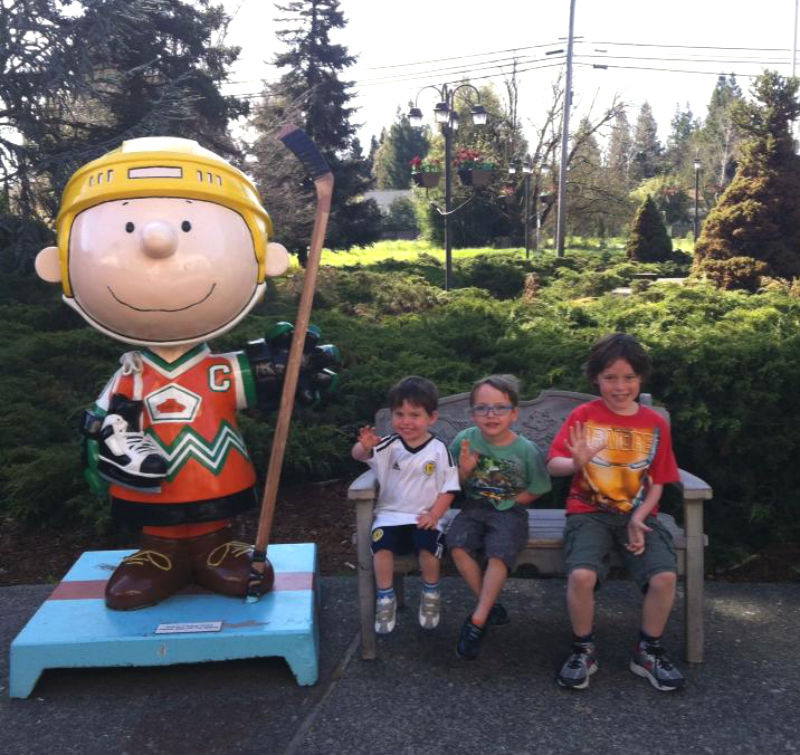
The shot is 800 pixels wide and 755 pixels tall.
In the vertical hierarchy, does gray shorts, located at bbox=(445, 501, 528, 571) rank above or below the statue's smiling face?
below

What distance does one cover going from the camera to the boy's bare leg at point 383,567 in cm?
299

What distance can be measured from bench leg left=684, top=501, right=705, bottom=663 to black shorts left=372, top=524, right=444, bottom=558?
889mm

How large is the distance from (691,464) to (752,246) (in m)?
9.51

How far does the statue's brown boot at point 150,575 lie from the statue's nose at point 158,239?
3.64 feet

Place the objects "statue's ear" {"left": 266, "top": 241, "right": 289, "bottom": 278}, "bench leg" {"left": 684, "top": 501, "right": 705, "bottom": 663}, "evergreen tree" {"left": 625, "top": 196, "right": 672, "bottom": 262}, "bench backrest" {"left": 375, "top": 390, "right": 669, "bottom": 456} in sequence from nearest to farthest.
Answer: "bench leg" {"left": 684, "top": 501, "right": 705, "bottom": 663} → "statue's ear" {"left": 266, "top": 241, "right": 289, "bottom": 278} → "bench backrest" {"left": 375, "top": 390, "right": 669, "bottom": 456} → "evergreen tree" {"left": 625, "top": 196, "right": 672, "bottom": 262}

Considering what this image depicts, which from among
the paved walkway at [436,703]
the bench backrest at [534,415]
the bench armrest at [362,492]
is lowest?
the paved walkway at [436,703]

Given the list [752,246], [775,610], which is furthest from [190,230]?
[752,246]

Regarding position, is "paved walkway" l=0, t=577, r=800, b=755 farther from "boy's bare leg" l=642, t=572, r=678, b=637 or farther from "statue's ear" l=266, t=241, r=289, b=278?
"statue's ear" l=266, t=241, r=289, b=278

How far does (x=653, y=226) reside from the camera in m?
24.1

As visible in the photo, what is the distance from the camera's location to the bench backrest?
11.8ft

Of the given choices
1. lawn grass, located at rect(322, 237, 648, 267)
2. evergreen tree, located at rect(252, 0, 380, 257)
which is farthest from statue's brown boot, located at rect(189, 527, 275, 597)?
lawn grass, located at rect(322, 237, 648, 267)

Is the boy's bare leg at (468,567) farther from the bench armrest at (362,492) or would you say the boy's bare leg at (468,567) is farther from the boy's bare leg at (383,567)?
the bench armrest at (362,492)

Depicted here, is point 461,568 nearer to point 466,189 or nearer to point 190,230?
point 190,230

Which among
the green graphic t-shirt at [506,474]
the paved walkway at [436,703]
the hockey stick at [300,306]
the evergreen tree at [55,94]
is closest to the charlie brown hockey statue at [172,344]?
the hockey stick at [300,306]
